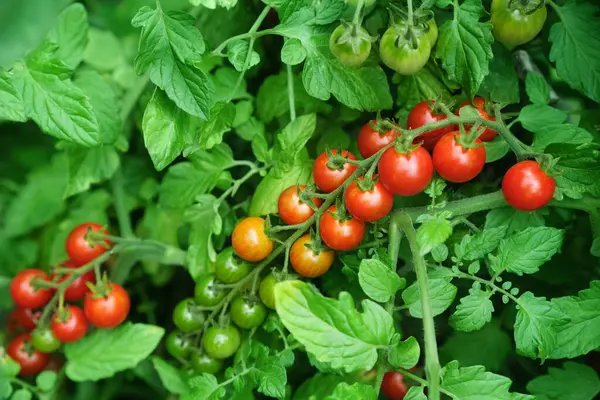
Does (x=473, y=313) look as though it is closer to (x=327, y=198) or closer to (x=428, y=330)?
(x=428, y=330)

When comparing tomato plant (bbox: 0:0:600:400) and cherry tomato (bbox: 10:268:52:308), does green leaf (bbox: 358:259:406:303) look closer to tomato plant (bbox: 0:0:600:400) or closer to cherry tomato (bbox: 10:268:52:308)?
tomato plant (bbox: 0:0:600:400)

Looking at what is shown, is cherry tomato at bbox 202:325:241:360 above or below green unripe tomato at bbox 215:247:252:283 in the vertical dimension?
below

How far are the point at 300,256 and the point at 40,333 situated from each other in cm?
51

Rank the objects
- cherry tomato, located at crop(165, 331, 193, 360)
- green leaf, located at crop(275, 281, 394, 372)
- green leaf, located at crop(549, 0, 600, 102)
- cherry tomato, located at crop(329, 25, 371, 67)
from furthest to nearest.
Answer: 1. cherry tomato, located at crop(165, 331, 193, 360)
2. green leaf, located at crop(549, 0, 600, 102)
3. cherry tomato, located at crop(329, 25, 371, 67)
4. green leaf, located at crop(275, 281, 394, 372)

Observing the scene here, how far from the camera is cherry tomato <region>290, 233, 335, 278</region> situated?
0.95 meters

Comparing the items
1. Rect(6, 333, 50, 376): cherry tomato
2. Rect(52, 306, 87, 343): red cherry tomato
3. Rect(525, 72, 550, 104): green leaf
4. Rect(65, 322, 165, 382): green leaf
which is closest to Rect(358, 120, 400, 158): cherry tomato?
Rect(525, 72, 550, 104): green leaf

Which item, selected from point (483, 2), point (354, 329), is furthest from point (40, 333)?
point (483, 2)

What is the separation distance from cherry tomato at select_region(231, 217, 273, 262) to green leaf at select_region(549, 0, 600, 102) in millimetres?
471

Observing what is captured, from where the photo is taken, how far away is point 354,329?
79 centimetres

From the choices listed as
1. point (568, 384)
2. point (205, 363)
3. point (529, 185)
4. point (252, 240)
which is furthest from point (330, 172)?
point (568, 384)

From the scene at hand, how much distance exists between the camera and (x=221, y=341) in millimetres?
1012

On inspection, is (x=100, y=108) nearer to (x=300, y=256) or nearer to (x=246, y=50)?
(x=246, y=50)

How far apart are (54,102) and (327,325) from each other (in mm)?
497

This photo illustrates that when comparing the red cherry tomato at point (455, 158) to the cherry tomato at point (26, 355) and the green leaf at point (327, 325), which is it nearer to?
the green leaf at point (327, 325)
